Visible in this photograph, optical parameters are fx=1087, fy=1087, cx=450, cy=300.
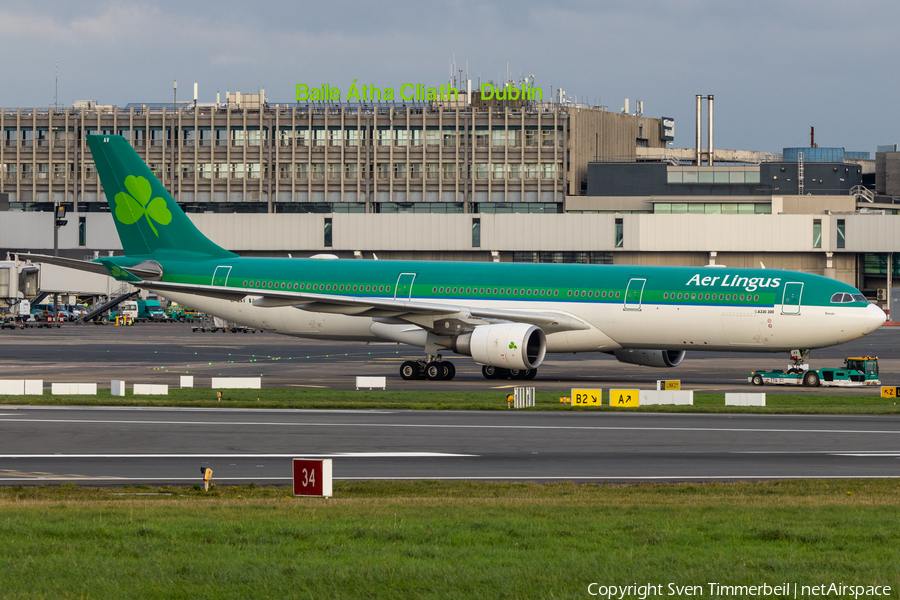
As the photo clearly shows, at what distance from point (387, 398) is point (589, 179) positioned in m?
102

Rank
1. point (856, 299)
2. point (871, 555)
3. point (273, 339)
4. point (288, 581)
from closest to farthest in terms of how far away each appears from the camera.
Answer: point (288, 581) < point (871, 555) < point (856, 299) < point (273, 339)

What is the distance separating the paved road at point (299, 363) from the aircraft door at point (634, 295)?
316 cm

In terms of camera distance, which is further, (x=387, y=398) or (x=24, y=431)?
(x=387, y=398)

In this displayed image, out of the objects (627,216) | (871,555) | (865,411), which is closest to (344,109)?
(627,216)

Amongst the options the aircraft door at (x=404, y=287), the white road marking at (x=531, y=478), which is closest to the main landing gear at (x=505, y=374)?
the aircraft door at (x=404, y=287)

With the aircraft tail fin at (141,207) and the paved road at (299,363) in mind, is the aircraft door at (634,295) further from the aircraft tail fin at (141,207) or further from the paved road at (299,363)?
the aircraft tail fin at (141,207)

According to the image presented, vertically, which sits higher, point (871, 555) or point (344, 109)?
point (344, 109)

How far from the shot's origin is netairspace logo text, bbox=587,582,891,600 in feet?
32.9

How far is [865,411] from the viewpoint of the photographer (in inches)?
1288

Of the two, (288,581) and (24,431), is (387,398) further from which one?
(288,581)

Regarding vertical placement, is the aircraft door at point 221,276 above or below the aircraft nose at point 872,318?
above

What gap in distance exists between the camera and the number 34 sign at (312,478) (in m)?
17.3

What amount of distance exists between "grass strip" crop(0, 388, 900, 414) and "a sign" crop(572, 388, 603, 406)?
1.17 ft

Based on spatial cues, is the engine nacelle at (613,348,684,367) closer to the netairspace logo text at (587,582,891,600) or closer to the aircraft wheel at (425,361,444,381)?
the aircraft wheel at (425,361,444,381)
